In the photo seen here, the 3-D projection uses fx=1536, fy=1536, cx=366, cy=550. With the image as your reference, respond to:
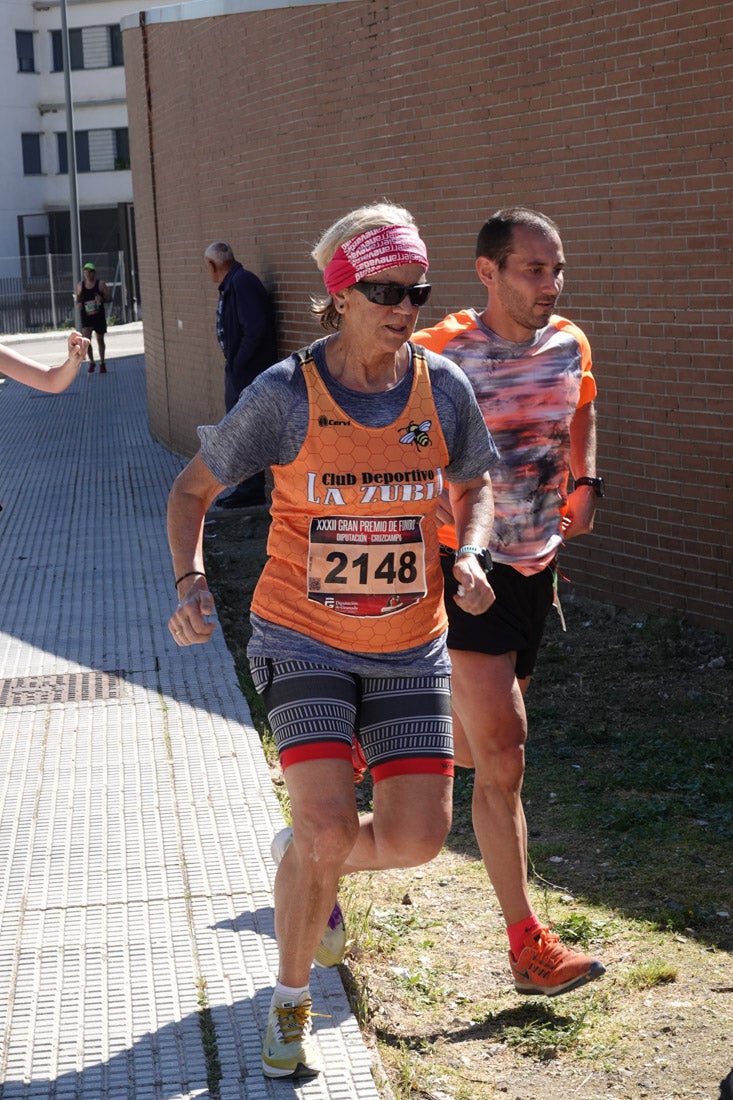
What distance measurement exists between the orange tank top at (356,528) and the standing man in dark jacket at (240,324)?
29.5 ft

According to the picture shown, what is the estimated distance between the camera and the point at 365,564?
3.48 metres

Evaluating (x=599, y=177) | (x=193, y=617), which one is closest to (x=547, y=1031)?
(x=193, y=617)

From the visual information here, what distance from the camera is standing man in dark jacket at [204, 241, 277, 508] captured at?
1244cm

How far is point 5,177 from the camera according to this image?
54.4 m

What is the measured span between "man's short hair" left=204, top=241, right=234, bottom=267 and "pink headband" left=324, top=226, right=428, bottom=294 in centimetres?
921

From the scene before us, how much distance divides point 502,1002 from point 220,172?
1119cm

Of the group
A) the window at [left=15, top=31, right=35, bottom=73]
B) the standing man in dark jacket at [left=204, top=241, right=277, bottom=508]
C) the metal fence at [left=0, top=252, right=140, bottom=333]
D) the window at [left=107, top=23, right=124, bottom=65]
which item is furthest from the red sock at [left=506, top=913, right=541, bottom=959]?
the window at [left=15, top=31, right=35, bottom=73]

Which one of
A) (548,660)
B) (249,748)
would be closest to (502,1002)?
(249,748)

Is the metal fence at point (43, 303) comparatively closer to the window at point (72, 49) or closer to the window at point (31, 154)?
the window at point (31, 154)

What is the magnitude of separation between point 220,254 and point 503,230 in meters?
8.65

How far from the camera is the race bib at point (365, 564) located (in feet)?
11.4

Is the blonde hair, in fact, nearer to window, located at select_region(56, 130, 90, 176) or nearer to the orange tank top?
the orange tank top

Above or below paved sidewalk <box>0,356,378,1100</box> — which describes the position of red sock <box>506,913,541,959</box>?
above

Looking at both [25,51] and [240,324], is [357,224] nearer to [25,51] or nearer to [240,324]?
[240,324]
